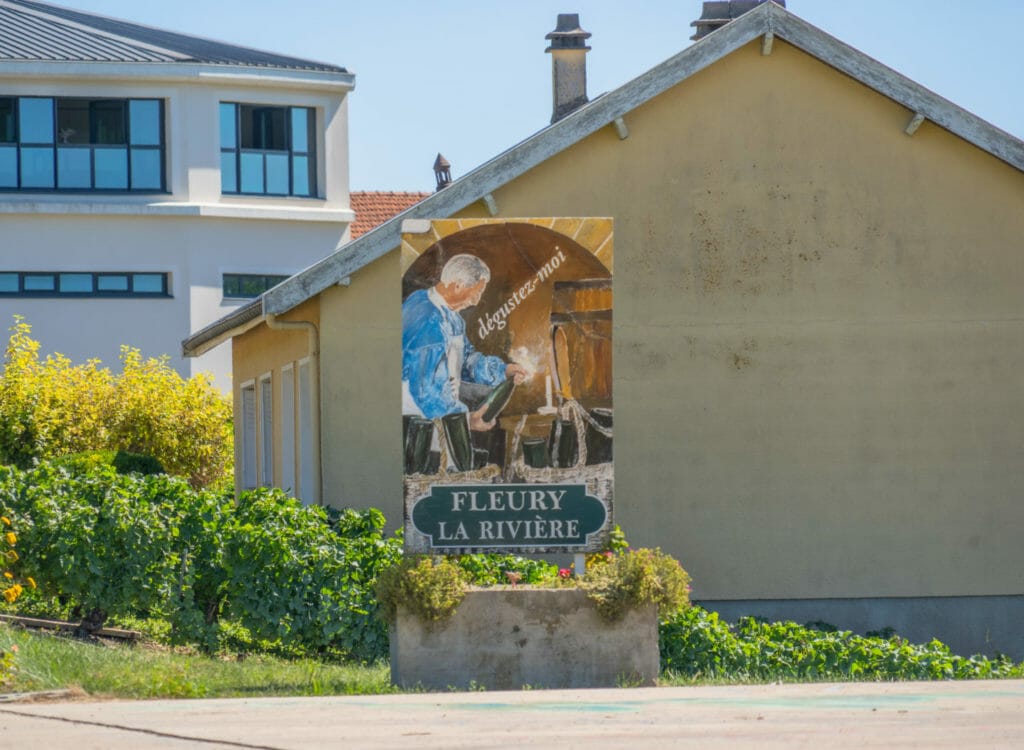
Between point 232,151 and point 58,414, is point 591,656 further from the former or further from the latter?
point 232,151

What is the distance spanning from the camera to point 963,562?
58.4ft

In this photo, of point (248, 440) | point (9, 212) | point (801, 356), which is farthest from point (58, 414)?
point (801, 356)

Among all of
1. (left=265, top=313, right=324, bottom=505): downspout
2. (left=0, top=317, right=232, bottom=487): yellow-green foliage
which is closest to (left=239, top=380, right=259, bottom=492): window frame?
(left=0, top=317, right=232, bottom=487): yellow-green foliage

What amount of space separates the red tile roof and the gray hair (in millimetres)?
31109

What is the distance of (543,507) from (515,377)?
0.94m

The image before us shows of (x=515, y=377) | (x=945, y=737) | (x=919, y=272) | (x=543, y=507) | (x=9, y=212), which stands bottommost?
(x=945, y=737)

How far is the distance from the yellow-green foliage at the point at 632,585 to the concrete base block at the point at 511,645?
0.12 m

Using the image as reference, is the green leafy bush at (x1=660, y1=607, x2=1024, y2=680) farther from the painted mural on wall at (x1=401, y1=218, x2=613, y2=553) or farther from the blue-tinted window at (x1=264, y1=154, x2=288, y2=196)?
the blue-tinted window at (x1=264, y1=154, x2=288, y2=196)

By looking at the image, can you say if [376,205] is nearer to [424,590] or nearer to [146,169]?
[146,169]

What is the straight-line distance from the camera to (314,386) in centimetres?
1770

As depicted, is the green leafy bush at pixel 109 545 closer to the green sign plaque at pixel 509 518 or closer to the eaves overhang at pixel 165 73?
the green sign plaque at pixel 509 518

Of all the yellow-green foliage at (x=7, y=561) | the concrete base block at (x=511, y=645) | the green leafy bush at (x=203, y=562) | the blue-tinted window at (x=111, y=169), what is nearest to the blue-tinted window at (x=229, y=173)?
the blue-tinted window at (x=111, y=169)

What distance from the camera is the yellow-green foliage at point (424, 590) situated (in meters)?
11.6

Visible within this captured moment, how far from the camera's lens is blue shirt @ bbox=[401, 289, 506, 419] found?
12.2 m
